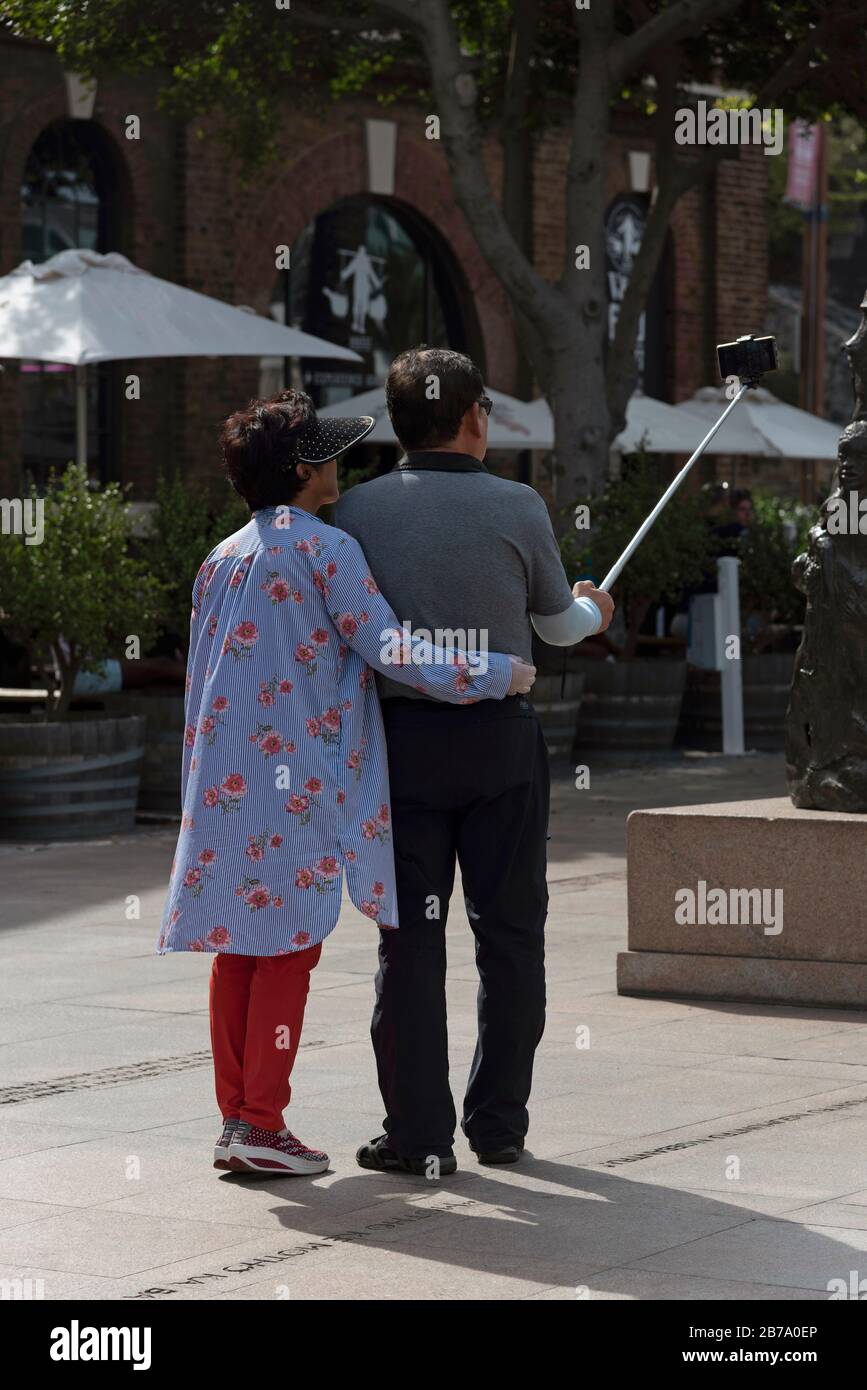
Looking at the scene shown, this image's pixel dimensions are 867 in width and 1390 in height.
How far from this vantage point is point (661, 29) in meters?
17.3

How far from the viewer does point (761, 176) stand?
91.5ft

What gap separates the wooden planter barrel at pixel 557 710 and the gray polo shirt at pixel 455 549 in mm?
9217

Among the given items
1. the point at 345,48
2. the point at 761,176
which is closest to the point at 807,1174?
the point at 345,48

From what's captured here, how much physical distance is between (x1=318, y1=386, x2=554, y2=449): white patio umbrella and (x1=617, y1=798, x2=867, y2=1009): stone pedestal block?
12306 mm

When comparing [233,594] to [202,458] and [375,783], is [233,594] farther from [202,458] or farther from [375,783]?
[202,458]

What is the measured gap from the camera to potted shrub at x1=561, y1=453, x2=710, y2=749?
16.1 m

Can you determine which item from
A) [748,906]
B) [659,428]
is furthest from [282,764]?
[659,428]

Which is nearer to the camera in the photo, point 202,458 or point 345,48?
point 345,48

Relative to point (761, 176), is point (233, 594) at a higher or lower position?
lower

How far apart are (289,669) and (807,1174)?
1.70 meters

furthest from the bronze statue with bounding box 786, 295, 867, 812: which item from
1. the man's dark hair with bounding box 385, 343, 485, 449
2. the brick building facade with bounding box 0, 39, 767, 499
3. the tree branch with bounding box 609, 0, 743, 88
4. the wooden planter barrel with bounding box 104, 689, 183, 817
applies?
the brick building facade with bounding box 0, 39, 767, 499

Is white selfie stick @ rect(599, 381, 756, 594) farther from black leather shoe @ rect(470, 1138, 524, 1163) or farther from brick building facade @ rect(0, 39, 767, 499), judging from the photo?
brick building facade @ rect(0, 39, 767, 499)

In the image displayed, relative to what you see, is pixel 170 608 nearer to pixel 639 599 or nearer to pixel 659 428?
pixel 639 599
